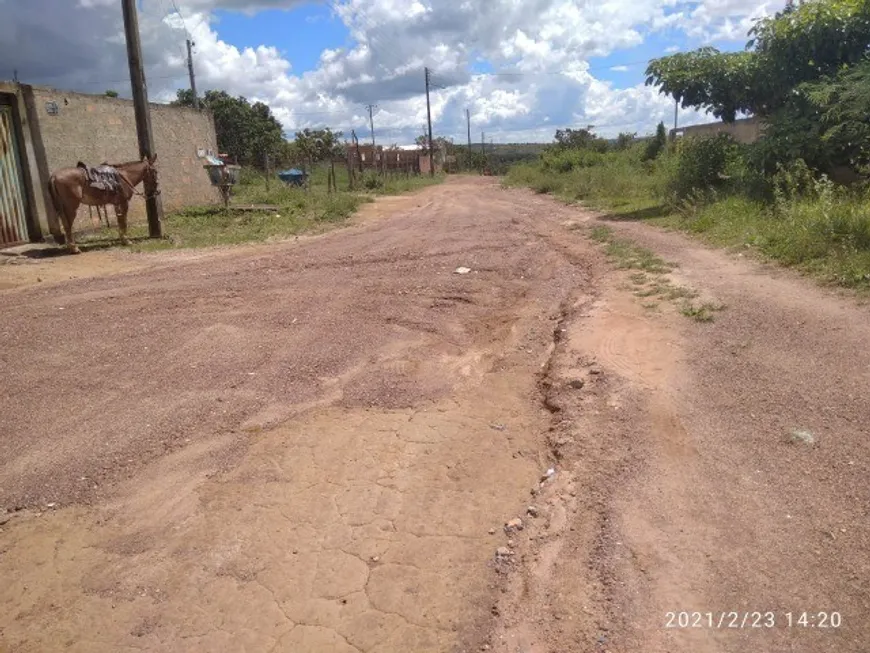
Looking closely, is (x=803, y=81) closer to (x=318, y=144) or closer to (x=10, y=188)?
(x=10, y=188)

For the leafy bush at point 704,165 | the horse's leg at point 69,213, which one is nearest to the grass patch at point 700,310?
the leafy bush at point 704,165

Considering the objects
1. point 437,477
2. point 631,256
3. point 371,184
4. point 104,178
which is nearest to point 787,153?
point 631,256

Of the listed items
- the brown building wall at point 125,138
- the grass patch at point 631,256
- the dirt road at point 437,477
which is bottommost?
the dirt road at point 437,477

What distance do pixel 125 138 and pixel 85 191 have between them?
4.38m

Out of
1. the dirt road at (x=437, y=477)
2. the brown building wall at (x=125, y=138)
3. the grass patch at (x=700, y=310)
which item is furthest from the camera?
the brown building wall at (x=125, y=138)

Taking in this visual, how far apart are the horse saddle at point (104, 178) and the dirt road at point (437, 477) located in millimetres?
5447

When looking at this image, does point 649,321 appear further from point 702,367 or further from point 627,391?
point 627,391

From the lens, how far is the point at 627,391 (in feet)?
15.1

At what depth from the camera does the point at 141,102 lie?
40.7 feet

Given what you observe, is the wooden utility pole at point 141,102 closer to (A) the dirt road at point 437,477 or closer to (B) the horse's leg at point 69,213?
(B) the horse's leg at point 69,213

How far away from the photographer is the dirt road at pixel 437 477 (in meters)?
2.73

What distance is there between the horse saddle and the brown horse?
4 cm

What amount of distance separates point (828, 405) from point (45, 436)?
470 cm

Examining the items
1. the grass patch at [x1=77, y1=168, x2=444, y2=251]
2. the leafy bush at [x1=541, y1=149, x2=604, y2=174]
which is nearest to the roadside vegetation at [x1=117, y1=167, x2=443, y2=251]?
the grass patch at [x1=77, y1=168, x2=444, y2=251]
